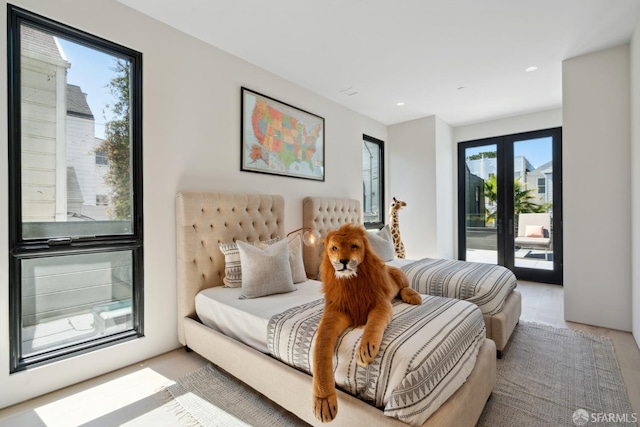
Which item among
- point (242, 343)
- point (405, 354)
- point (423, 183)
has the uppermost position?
point (423, 183)

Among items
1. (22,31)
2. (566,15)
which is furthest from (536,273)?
(22,31)

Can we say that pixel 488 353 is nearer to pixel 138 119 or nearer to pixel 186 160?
pixel 186 160

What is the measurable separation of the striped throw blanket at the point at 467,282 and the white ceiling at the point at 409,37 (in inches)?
83.0

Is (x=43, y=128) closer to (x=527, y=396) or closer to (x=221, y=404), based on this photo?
(x=221, y=404)

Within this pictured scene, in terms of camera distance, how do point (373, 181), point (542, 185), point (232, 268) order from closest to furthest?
point (232, 268) → point (542, 185) → point (373, 181)

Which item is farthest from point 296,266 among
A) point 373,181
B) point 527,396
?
point 373,181

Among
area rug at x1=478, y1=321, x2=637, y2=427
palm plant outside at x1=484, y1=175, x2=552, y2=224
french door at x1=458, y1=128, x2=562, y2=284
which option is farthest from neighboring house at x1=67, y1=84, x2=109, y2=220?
palm plant outside at x1=484, y1=175, x2=552, y2=224

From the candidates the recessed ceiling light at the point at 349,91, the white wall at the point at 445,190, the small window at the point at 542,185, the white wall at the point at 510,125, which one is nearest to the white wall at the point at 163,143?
the recessed ceiling light at the point at 349,91

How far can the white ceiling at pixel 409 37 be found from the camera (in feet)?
7.25

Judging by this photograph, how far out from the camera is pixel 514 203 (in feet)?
16.0

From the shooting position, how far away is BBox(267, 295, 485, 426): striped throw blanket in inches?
46.9

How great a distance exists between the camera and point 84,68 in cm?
209

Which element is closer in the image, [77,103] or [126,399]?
[126,399]

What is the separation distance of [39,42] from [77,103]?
39 centimetres
